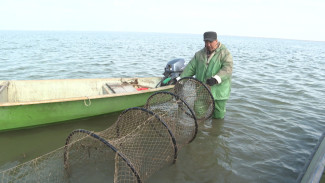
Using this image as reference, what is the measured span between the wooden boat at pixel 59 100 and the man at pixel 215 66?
5.91ft

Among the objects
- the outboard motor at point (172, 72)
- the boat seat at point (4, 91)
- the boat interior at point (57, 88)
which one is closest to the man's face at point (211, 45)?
the outboard motor at point (172, 72)

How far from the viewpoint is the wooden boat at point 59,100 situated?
15.4ft

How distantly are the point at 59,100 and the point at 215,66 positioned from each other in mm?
3597

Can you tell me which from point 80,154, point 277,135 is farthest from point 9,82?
point 277,135

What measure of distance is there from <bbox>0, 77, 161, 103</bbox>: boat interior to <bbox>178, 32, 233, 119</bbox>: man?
9.03ft

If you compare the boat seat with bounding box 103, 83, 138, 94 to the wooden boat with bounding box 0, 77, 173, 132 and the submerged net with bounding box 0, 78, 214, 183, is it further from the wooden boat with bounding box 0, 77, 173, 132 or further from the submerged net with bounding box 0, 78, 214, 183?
the submerged net with bounding box 0, 78, 214, 183

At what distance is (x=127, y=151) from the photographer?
3.49 meters

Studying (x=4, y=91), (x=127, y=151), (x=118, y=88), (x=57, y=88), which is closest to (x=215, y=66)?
(x=127, y=151)

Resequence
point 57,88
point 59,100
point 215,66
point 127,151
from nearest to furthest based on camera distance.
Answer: point 127,151, point 215,66, point 59,100, point 57,88

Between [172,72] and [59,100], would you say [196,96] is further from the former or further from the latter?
[59,100]

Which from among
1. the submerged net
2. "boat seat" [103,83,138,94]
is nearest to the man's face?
the submerged net

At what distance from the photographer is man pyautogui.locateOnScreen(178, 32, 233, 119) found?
13.9 feet

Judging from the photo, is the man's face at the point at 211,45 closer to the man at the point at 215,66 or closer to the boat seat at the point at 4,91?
the man at the point at 215,66

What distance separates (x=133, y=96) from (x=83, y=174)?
8.52 ft
